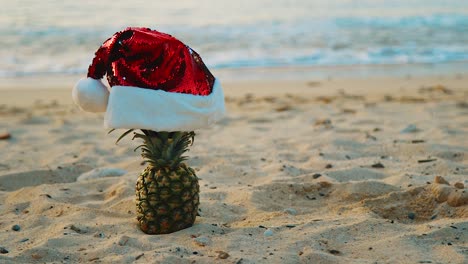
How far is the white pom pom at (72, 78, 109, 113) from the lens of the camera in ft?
10.8

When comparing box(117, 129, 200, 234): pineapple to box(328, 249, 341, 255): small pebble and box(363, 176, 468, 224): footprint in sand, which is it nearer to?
box(328, 249, 341, 255): small pebble

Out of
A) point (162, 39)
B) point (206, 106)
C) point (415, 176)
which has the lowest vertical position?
point (415, 176)

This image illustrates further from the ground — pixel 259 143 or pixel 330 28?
pixel 330 28

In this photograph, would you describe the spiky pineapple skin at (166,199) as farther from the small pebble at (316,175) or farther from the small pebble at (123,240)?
the small pebble at (316,175)

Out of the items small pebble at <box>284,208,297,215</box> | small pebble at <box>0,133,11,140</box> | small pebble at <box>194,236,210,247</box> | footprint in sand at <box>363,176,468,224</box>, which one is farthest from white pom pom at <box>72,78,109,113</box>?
small pebble at <box>0,133,11,140</box>

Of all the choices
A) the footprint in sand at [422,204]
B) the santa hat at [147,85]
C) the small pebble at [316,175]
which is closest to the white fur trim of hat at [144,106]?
the santa hat at [147,85]

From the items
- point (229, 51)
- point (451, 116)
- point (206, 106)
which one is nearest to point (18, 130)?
point (206, 106)

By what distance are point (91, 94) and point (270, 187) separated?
5.42 feet

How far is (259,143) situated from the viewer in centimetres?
622

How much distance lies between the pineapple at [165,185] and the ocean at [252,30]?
29.9 ft

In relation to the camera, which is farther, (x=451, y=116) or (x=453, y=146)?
(x=451, y=116)

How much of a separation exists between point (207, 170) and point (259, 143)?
114 cm

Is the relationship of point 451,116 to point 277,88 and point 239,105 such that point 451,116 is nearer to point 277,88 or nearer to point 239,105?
point 239,105

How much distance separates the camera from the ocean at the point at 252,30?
13.2 meters
